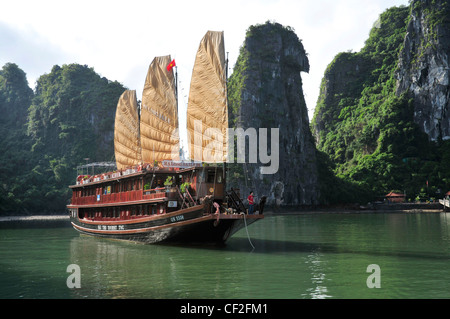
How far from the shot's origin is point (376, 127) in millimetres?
95375

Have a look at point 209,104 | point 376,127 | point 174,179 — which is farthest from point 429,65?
point 174,179

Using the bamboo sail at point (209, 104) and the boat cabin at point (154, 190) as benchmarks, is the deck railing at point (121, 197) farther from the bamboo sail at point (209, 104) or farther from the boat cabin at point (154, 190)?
the bamboo sail at point (209, 104)

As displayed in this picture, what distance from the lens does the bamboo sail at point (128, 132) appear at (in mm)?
29844

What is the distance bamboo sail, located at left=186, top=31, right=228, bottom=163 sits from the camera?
70.4 feet

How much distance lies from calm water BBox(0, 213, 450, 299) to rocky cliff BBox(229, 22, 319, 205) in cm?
6348

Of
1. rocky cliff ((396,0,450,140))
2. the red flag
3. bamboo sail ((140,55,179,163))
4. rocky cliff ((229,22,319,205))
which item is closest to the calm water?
bamboo sail ((140,55,179,163))

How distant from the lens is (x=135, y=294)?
10688 millimetres

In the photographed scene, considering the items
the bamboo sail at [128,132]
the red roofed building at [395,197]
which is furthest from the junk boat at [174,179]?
the red roofed building at [395,197]

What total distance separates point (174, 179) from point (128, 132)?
9.96 m

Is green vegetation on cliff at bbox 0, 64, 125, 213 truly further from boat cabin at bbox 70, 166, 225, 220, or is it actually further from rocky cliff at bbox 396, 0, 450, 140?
rocky cliff at bbox 396, 0, 450, 140

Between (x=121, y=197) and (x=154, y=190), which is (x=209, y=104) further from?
(x=121, y=197)

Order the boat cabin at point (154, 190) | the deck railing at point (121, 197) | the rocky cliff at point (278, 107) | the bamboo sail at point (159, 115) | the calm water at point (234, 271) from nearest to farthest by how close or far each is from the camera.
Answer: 1. the calm water at point (234, 271)
2. the boat cabin at point (154, 190)
3. the deck railing at point (121, 197)
4. the bamboo sail at point (159, 115)
5. the rocky cliff at point (278, 107)

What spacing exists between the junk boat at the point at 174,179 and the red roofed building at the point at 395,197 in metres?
57.5
